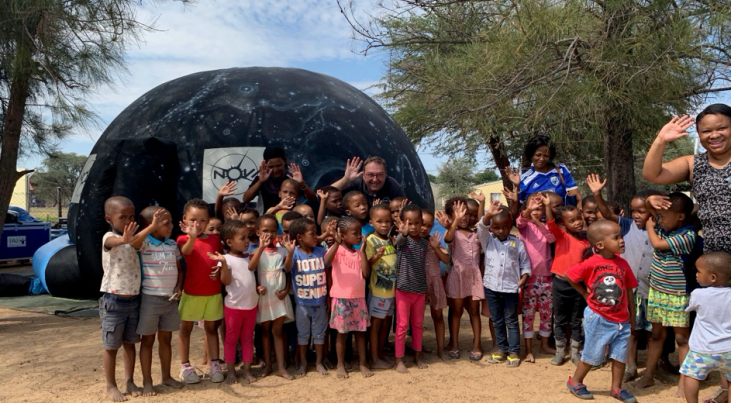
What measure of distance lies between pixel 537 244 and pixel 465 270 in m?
0.73

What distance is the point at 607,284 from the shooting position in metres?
4.05

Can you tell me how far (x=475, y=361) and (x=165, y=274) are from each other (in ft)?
8.98

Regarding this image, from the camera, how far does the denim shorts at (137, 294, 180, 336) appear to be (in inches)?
161

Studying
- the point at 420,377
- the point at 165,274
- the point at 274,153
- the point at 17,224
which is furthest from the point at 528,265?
the point at 17,224

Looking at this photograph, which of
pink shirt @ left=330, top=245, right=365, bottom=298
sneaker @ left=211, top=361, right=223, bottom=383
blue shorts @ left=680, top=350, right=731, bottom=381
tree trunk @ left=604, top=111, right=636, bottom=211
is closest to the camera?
blue shorts @ left=680, top=350, right=731, bottom=381

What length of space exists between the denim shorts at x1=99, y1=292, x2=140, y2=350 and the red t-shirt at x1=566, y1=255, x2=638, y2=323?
126 inches

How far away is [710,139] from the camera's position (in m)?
3.58

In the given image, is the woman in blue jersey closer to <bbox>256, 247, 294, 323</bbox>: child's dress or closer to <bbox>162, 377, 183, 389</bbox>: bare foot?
<bbox>256, 247, 294, 323</bbox>: child's dress

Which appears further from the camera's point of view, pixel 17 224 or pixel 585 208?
pixel 17 224

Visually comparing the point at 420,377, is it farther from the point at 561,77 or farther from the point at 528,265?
the point at 561,77

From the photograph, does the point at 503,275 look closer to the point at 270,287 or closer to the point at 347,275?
the point at 347,275

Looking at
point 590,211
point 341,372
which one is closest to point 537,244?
point 590,211

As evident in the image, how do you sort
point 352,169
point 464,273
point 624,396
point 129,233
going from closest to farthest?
point 129,233 < point 624,396 < point 464,273 < point 352,169

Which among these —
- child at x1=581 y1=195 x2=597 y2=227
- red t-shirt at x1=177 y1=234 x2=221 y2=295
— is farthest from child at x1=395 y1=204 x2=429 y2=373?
child at x1=581 y1=195 x2=597 y2=227
